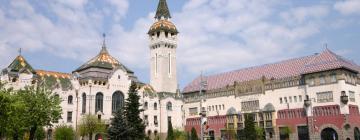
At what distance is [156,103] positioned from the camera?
8331 cm

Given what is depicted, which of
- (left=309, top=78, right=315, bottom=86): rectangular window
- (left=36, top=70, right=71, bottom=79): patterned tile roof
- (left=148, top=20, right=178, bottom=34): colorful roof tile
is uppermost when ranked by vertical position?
(left=148, top=20, right=178, bottom=34): colorful roof tile

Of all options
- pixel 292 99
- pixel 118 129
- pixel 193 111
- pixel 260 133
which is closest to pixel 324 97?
pixel 292 99

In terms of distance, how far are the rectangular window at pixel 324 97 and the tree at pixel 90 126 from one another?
38.6 meters

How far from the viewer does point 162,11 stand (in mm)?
95688

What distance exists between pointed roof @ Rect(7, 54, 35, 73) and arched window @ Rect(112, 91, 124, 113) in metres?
16.3

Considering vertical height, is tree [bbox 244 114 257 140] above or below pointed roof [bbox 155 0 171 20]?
below

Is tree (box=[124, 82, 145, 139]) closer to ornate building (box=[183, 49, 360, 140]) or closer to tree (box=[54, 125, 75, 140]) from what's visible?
tree (box=[54, 125, 75, 140])

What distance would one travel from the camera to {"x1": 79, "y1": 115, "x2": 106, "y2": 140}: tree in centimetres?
6291

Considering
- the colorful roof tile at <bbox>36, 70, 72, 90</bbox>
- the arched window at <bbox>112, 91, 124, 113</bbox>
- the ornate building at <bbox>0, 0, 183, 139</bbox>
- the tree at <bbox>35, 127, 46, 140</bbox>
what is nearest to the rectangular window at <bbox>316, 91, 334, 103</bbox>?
the ornate building at <bbox>0, 0, 183, 139</bbox>

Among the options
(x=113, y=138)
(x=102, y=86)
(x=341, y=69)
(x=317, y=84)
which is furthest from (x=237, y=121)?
(x=113, y=138)

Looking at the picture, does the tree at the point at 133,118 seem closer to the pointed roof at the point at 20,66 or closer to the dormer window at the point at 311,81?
the pointed roof at the point at 20,66

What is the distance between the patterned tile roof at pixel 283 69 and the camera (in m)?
A: 66.1

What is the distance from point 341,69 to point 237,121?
24.0 meters

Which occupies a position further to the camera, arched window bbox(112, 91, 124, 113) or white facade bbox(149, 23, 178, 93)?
white facade bbox(149, 23, 178, 93)
